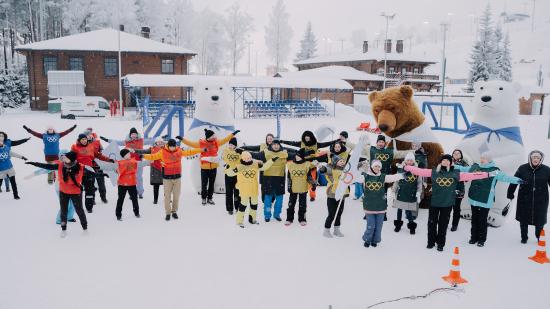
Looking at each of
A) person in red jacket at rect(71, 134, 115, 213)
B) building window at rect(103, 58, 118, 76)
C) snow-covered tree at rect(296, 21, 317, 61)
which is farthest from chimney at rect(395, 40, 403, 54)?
person in red jacket at rect(71, 134, 115, 213)

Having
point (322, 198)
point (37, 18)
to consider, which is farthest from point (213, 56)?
point (322, 198)

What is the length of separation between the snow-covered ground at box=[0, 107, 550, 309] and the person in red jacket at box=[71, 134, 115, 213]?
15.5 inches

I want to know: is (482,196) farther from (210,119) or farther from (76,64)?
(76,64)

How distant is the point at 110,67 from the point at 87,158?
94.4 feet

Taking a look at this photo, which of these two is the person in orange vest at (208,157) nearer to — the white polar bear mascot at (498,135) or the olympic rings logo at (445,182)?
→ the olympic rings logo at (445,182)

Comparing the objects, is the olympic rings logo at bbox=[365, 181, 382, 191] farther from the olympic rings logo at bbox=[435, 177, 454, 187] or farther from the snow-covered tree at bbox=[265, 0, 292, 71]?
the snow-covered tree at bbox=[265, 0, 292, 71]

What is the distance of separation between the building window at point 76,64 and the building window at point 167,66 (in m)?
6.14

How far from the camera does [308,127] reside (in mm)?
24359

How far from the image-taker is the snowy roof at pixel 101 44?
105 ft

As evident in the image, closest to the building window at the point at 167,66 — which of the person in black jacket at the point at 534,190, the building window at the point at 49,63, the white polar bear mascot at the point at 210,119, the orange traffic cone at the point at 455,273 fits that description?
the building window at the point at 49,63

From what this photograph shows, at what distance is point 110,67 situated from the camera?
3397 cm

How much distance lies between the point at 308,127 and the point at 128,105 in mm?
17950

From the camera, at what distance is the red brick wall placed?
32250mm

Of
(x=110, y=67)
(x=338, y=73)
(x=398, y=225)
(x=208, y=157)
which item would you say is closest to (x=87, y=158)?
(x=208, y=157)
